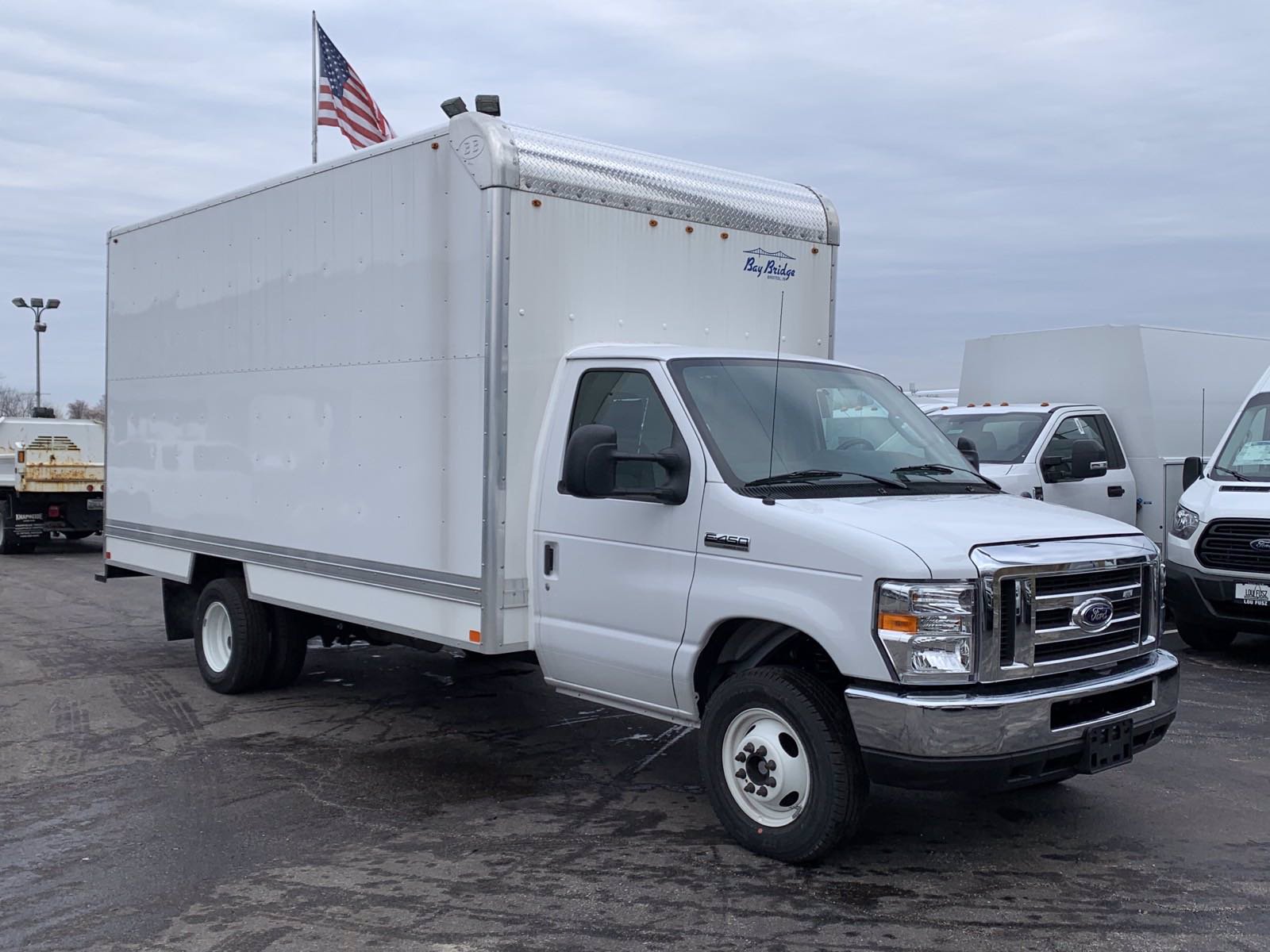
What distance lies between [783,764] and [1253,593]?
6058mm

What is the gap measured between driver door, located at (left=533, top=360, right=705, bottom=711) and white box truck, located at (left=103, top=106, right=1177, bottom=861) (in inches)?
0.7

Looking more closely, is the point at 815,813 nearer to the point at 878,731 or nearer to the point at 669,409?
the point at 878,731

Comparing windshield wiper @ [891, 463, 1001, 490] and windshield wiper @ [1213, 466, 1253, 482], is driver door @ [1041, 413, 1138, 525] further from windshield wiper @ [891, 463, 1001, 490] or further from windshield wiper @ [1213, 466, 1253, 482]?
windshield wiper @ [891, 463, 1001, 490]

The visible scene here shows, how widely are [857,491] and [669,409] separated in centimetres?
96

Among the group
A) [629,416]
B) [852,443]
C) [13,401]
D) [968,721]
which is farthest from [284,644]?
[13,401]

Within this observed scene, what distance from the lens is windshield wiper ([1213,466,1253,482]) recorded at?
1038 cm

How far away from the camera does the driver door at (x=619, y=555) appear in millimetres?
5754

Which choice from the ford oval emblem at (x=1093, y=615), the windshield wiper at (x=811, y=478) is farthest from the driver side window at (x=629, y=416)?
the ford oval emblem at (x=1093, y=615)

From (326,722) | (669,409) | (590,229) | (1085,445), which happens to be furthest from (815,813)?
(1085,445)

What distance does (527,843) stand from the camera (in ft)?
18.8

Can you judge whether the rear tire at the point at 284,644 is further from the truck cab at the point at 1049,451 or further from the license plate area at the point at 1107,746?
the truck cab at the point at 1049,451

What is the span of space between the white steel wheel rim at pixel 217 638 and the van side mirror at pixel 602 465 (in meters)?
4.34

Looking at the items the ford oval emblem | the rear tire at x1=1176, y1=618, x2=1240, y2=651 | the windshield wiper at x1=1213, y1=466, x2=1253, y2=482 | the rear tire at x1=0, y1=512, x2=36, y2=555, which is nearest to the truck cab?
the windshield wiper at x1=1213, y1=466, x2=1253, y2=482

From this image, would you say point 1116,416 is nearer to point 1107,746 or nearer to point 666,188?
point 666,188
